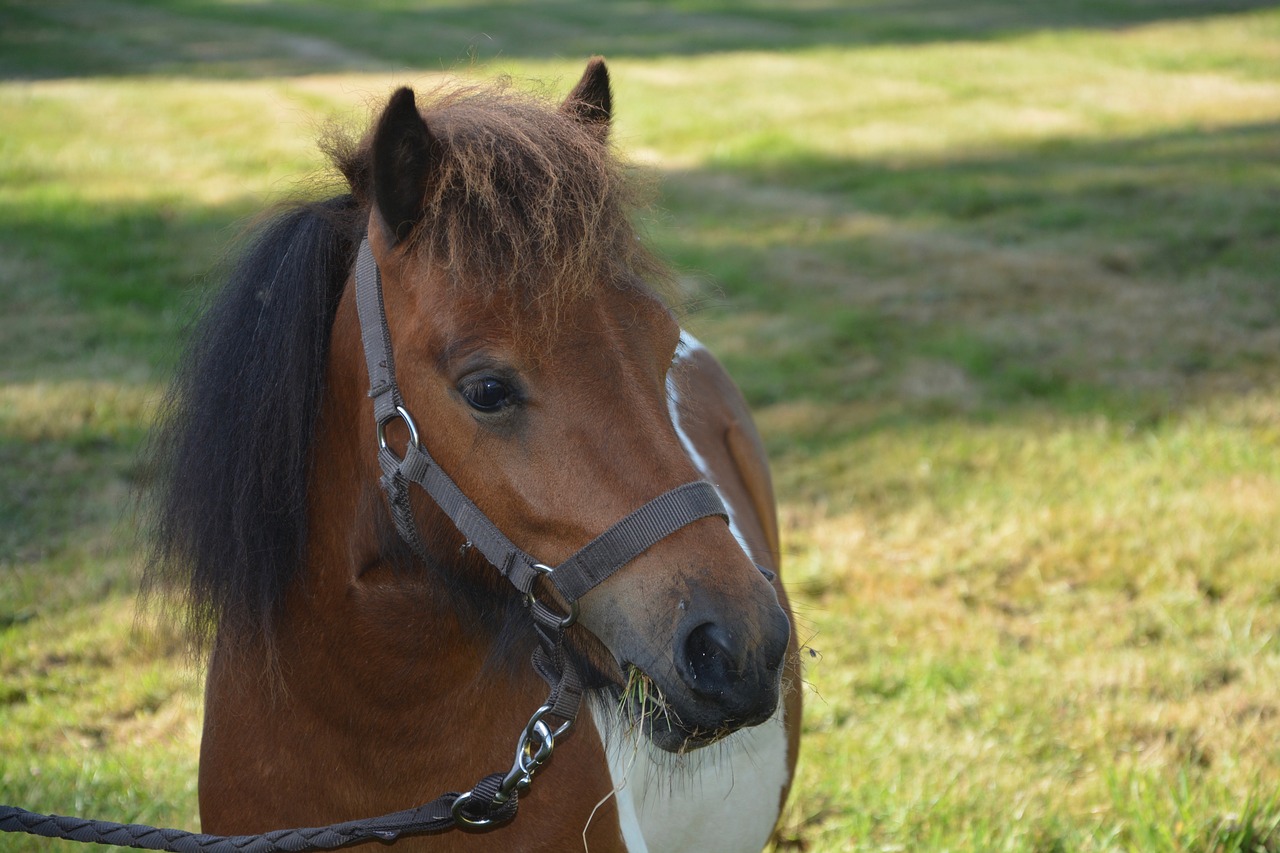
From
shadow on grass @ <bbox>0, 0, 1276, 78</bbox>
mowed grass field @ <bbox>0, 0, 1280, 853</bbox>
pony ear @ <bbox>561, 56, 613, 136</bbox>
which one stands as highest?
shadow on grass @ <bbox>0, 0, 1276, 78</bbox>

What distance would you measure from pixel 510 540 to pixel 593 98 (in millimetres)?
914

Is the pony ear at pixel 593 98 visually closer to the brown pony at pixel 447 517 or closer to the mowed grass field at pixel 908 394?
the brown pony at pixel 447 517

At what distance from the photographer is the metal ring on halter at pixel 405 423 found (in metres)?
1.58

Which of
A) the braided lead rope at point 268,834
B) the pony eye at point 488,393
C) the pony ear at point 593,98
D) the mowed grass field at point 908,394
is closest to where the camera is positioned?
the pony eye at point 488,393

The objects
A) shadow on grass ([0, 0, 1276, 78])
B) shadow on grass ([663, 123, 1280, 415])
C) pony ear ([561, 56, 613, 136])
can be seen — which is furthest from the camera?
shadow on grass ([0, 0, 1276, 78])

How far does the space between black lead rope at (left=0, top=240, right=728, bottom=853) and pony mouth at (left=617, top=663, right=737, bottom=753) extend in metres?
0.14

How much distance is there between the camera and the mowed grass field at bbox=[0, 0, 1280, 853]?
304 centimetres

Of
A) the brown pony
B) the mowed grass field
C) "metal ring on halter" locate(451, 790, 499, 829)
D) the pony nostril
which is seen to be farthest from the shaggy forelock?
"metal ring on halter" locate(451, 790, 499, 829)

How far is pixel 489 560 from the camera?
1.56 meters

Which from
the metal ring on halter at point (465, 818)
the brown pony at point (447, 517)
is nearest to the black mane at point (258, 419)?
the brown pony at point (447, 517)

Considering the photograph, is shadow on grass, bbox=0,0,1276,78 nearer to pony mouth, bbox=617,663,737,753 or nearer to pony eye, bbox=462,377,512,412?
pony eye, bbox=462,377,512,412

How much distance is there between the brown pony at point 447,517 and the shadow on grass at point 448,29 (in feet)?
40.4

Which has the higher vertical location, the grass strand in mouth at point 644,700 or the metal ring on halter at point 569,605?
the metal ring on halter at point 569,605

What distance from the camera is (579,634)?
1.60 meters
